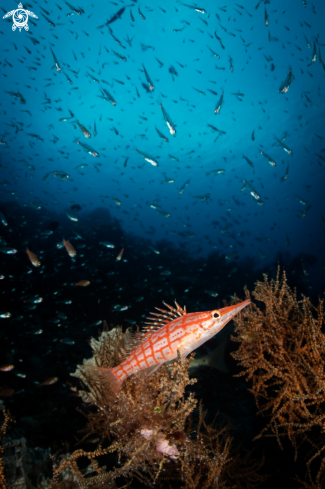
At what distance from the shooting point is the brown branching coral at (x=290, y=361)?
7.80ft

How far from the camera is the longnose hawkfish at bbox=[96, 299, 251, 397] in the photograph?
2494 mm

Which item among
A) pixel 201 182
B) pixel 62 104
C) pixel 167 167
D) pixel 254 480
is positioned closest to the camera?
pixel 254 480

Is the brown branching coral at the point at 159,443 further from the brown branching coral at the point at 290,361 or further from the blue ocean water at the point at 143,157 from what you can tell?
the blue ocean water at the point at 143,157

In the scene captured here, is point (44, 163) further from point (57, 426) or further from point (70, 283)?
point (57, 426)

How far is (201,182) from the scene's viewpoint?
192 feet

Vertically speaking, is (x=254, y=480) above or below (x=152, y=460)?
below

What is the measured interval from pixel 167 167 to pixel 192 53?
84.4 feet

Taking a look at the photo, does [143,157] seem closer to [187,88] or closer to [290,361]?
[187,88]

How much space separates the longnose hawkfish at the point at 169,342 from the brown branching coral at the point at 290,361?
0.81 metres

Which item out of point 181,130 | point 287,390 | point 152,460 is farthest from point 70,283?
point 181,130

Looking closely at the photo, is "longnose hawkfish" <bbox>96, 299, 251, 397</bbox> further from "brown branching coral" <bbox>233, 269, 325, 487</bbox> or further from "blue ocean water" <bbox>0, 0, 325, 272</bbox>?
"blue ocean water" <bbox>0, 0, 325, 272</bbox>

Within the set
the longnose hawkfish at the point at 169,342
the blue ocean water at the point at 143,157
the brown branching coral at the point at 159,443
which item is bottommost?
the brown branching coral at the point at 159,443

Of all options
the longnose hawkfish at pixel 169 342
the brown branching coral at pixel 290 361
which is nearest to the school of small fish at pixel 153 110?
the longnose hawkfish at pixel 169 342

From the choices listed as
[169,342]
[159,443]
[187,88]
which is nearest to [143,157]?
[187,88]
